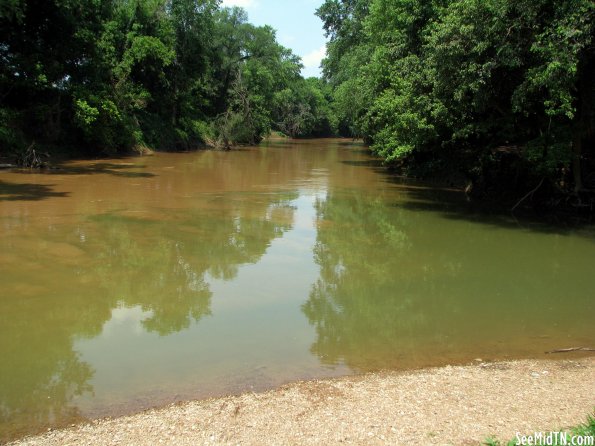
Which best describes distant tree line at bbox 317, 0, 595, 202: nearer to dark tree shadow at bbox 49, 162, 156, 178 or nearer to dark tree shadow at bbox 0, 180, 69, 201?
dark tree shadow at bbox 49, 162, 156, 178

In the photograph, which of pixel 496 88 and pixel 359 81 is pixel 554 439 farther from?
pixel 359 81

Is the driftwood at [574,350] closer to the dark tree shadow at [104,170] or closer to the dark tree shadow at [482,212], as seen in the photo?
the dark tree shadow at [482,212]

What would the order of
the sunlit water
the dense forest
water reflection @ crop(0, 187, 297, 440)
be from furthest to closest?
the dense forest
the sunlit water
water reflection @ crop(0, 187, 297, 440)

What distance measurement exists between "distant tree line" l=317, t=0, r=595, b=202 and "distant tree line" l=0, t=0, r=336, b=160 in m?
16.4

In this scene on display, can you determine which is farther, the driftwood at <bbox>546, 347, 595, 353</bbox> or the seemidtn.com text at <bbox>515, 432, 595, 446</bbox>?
the driftwood at <bbox>546, 347, 595, 353</bbox>

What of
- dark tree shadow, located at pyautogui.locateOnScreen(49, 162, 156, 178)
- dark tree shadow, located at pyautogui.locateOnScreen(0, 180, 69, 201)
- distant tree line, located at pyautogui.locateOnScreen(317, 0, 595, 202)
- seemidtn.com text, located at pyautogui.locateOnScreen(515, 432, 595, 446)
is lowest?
seemidtn.com text, located at pyautogui.locateOnScreen(515, 432, 595, 446)

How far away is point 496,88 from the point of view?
15.1m

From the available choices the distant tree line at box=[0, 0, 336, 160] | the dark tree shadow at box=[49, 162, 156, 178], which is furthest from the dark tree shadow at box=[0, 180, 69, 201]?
the distant tree line at box=[0, 0, 336, 160]

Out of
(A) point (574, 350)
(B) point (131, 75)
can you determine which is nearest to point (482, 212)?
(A) point (574, 350)

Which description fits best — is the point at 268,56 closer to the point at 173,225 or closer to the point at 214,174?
the point at 214,174

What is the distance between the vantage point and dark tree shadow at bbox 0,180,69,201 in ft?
55.0

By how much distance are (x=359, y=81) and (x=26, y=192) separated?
18364 millimetres

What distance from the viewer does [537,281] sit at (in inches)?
390

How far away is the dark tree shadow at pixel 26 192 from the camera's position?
16750 mm
